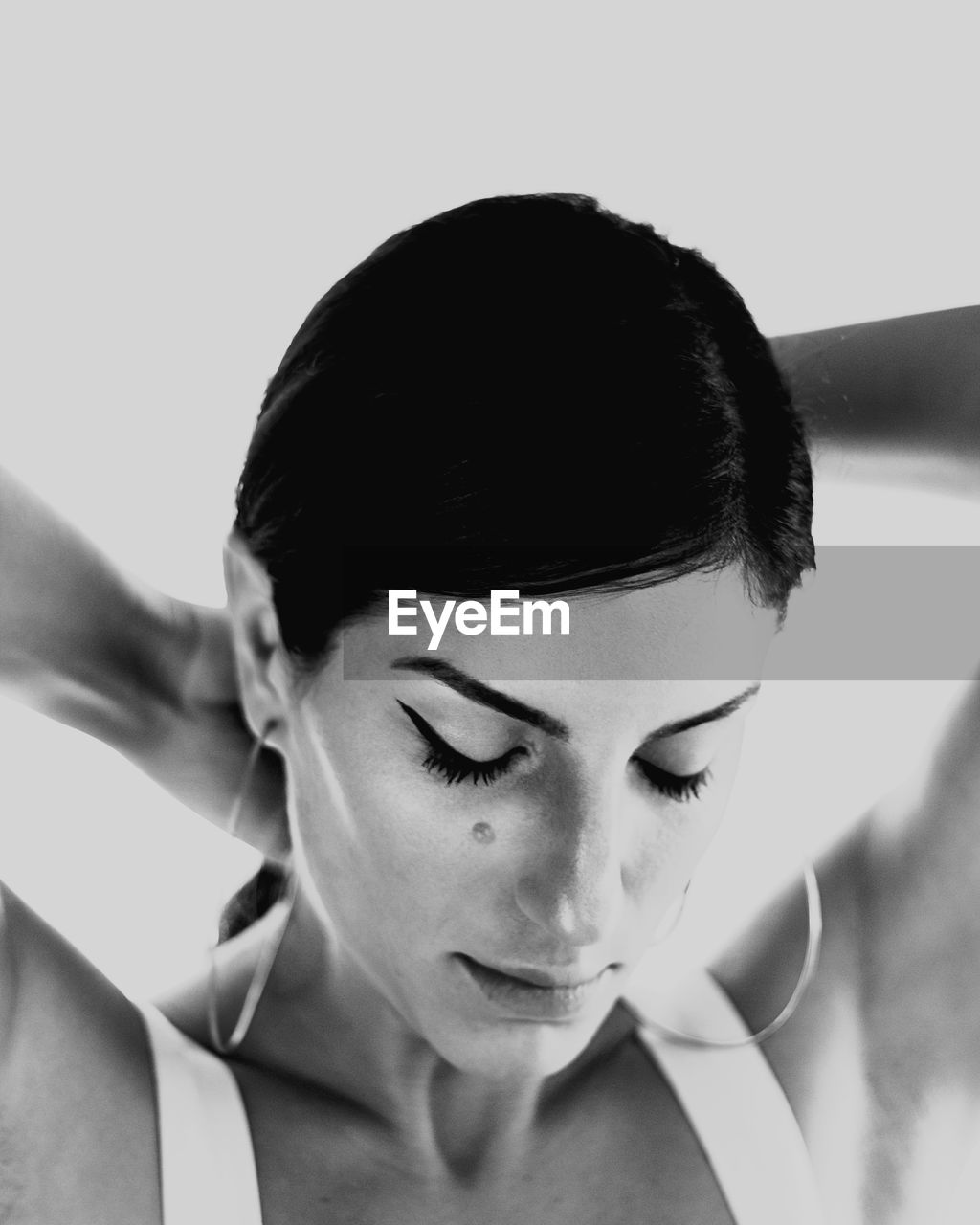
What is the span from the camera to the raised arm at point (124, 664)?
2.76 feet

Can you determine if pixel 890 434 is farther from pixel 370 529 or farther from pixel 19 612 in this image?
pixel 19 612

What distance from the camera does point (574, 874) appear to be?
2.30 ft

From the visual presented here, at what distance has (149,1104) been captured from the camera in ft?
2.65

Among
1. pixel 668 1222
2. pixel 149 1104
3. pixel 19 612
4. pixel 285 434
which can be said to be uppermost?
pixel 285 434

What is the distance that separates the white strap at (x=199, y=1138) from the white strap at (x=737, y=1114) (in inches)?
10.8

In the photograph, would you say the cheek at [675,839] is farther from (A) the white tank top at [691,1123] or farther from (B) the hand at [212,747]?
(B) the hand at [212,747]

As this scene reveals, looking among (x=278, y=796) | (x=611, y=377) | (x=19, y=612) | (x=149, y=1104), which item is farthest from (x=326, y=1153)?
(x=611, y=377)

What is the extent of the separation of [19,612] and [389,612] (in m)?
0.27

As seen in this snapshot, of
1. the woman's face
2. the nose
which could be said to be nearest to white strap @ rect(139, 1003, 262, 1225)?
the woman's face

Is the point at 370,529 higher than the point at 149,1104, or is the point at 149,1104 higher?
the point at 370,529

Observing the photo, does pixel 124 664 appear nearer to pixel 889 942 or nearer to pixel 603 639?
pixel 603 639

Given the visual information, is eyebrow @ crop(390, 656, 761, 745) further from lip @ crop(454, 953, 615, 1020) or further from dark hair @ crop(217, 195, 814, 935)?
lip @ crop(454, 953, 615, 1020)

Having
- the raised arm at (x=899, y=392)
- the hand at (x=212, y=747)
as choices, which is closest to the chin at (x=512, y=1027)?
the hand at (x=212, y=747)

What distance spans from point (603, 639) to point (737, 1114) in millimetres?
396
